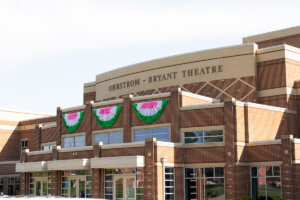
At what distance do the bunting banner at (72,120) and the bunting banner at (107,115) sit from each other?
2.60m

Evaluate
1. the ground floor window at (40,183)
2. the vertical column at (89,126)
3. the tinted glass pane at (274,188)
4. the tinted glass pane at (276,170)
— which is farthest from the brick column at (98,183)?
the tinted glass pane at (276,170)

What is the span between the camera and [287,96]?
5188 cm

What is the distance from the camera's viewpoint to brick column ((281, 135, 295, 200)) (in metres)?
41.0

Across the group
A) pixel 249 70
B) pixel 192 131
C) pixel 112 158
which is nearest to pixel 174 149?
pixel 192 131

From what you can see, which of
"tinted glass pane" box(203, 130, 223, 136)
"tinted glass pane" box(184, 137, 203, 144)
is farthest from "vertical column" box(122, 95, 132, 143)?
"tinted glass pane" box(203, 130, 223, 136)

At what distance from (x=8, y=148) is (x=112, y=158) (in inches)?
1252

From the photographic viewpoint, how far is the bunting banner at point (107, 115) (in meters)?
50.9

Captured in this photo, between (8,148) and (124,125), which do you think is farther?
(8,148)

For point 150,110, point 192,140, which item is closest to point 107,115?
point 150,110

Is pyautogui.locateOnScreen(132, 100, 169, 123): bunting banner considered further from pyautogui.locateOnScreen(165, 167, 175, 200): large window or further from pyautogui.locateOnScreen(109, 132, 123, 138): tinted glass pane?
pyautogui.locateOnScreen(165, 167, 175, 200): large window

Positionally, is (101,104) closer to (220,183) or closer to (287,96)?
(220,183)

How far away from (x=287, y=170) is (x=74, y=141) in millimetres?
23724

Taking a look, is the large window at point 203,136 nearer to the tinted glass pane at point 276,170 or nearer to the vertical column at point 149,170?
the vertical column at point 149,170

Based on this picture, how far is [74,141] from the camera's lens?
55.3 meters
